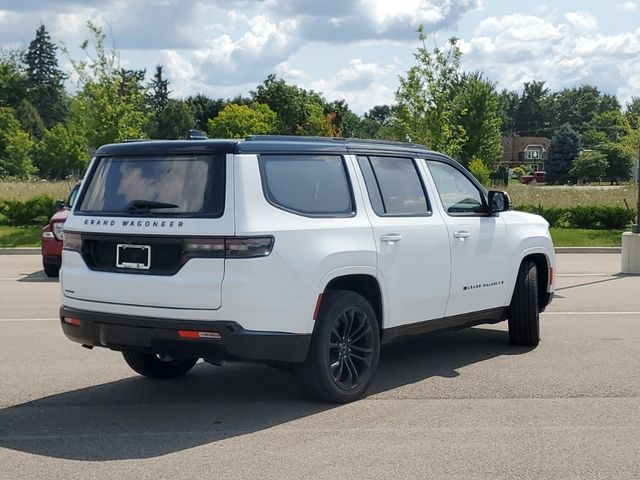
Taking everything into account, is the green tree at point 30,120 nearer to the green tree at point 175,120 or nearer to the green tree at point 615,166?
the green tree at point 175,120

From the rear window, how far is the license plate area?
0.83 feet

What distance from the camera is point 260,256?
5.77m

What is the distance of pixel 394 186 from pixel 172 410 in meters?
2.55

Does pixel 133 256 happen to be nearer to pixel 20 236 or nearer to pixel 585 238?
pixel 20 236

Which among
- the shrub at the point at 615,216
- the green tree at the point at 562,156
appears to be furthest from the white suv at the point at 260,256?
the green tree at the point at 562,156

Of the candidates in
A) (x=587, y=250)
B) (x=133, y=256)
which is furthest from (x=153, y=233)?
(x=587, y=250)

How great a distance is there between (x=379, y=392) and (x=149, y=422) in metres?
1.90

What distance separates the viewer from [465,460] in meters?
5.20

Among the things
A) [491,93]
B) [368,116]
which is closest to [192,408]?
[491,93]

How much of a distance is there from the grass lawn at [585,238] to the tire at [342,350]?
1829 centimetres

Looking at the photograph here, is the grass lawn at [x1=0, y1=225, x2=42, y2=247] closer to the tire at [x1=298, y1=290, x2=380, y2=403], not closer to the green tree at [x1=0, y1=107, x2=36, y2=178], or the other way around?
the tire at [x1=298, y1=290, x2=380, y2=403]

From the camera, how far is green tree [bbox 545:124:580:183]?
310 feet

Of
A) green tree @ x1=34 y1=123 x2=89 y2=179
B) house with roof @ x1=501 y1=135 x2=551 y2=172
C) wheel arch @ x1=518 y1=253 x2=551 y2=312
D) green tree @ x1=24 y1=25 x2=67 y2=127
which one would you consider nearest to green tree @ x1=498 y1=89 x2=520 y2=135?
house with roof @ x1=501 y1=135 x2=551 y2=172

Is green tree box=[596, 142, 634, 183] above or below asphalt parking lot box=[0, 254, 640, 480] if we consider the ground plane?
above
